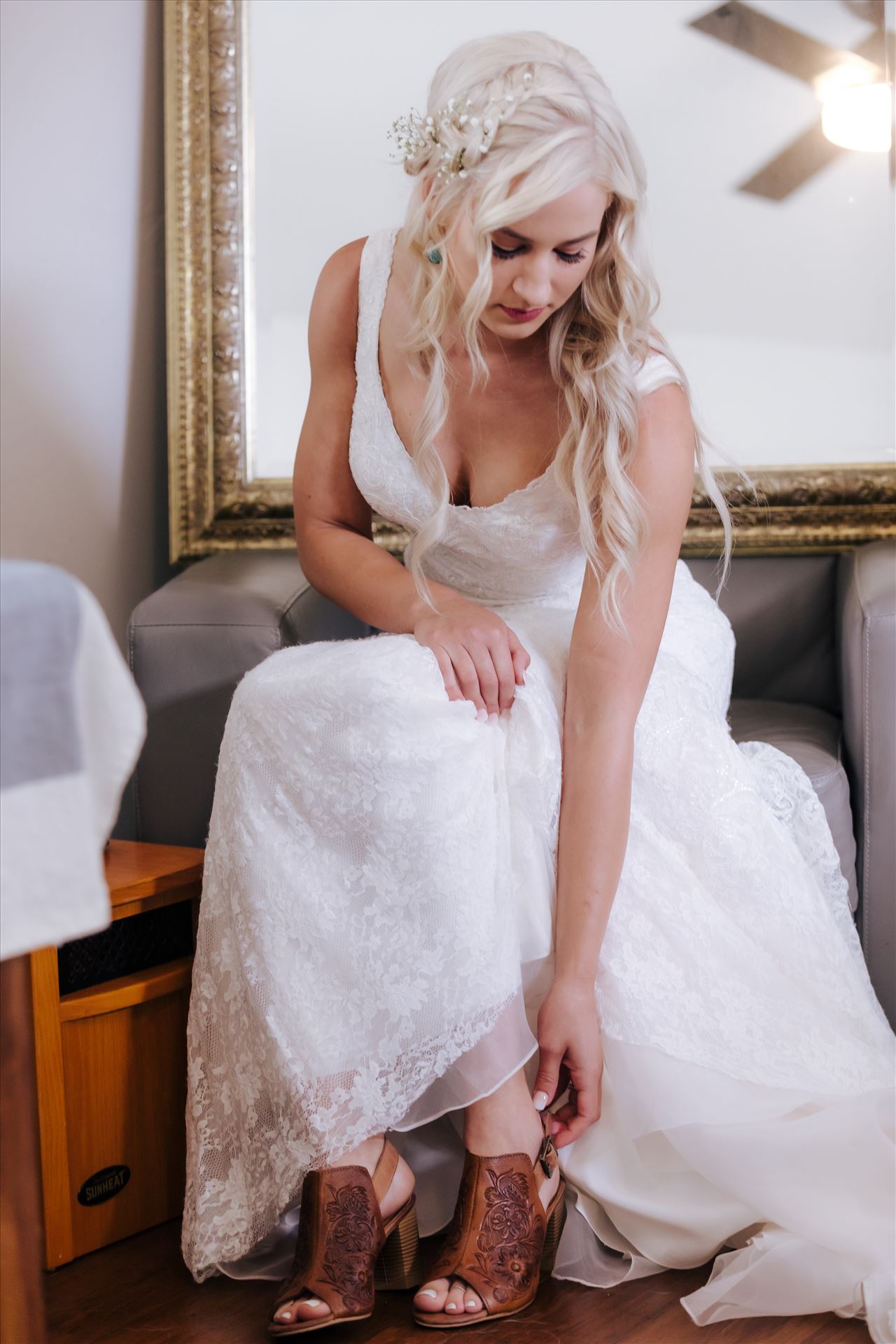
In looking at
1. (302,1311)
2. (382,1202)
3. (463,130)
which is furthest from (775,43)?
(302,1311)

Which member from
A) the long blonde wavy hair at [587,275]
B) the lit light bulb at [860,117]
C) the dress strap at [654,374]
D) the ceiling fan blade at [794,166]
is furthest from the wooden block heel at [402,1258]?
the lit light bulb at [860,117]

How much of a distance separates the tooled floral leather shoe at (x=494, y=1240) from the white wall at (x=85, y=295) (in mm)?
1135

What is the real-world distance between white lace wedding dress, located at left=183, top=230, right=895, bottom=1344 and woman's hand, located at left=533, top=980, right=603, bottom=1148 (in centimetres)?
2

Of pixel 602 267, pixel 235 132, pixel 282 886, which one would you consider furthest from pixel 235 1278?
pixel 235 132

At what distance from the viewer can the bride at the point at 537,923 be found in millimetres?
1075

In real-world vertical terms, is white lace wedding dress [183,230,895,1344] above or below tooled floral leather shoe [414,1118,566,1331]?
above

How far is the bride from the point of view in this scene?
1075 millimetres

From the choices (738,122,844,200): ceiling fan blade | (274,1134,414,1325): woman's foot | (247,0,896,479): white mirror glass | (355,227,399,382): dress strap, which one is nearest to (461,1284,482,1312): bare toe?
(274,1134,414,1325): woman's foot

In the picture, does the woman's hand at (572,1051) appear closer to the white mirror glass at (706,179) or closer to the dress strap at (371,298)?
the dress strap at (371,298)

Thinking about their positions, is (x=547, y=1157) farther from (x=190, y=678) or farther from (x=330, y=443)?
(x=330, y=443)

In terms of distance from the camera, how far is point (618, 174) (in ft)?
3.87

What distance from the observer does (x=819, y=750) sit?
1.46 metres

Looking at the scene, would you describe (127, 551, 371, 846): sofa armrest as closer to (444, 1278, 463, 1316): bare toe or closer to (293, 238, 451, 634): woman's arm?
(293, 238, 451, 634): woman's arm

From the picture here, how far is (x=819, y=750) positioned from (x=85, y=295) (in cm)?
133
